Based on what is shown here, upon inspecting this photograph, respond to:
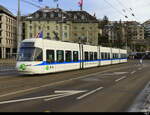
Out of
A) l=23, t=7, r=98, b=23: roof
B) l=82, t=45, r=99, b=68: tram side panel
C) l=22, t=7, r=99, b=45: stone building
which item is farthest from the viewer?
l=22, t=7, r=99, b=45: stone building

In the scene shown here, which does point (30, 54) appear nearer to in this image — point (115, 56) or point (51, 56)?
point (51, 56)

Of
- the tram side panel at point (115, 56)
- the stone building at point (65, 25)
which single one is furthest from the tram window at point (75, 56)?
the stone building at point (65, 25)

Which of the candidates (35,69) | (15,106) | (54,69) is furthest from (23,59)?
(15,106)

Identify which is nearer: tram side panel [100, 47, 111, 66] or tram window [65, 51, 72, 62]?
tram window [65, 51, 72, 62]

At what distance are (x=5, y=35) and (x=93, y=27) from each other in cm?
3553

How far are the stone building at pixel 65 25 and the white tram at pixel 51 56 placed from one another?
71156 mm

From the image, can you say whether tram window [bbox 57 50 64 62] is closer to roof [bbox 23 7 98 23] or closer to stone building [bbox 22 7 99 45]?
roof [bbox 23 7 98 23]

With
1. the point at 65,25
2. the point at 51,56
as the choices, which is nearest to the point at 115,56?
the point at 51,56

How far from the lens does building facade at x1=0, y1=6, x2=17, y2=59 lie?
284 feet

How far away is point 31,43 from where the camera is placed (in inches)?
901

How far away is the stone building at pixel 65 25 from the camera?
105 metres

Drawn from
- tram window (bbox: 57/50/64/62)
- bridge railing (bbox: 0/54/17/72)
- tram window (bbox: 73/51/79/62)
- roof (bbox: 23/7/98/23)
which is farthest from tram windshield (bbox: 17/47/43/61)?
roof (bbox: 23/7/98/23)

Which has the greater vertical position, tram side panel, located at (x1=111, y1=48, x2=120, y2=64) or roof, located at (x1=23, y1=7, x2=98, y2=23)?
roof, located at (x1=23, y1=7, x2=98, y2=23)

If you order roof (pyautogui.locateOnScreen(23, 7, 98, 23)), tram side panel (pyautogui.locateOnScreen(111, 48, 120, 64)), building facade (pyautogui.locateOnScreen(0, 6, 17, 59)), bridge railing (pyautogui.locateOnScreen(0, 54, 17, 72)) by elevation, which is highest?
roof (pyautogui.locateOnScreen(23, 7, 98, 23))
